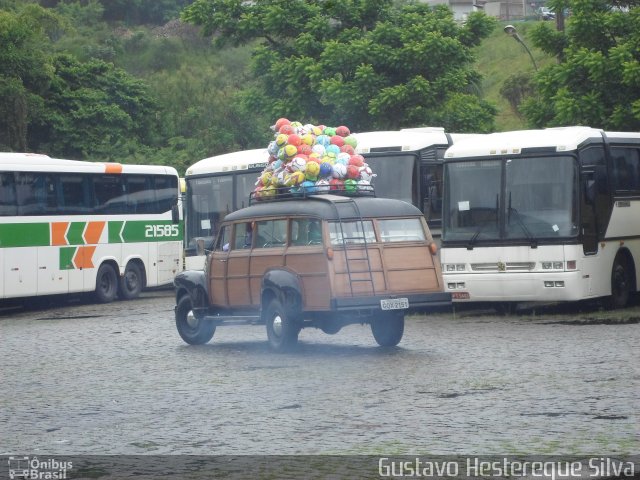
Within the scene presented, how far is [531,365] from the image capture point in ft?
51.4

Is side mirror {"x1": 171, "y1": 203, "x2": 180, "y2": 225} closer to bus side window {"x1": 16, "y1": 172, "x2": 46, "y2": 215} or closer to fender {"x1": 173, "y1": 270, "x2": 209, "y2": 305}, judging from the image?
bus side window {"x1": 16, "y1": 172, "x2": 46, "y2": 215}

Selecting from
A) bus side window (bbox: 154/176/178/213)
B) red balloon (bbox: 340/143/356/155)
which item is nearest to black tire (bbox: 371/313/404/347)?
red balloon (bbox: 340/143/356/155)

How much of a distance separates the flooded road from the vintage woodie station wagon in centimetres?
49

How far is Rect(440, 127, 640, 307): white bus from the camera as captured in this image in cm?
2323

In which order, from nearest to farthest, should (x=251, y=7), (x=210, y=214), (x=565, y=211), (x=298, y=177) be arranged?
1. (x=298, y=177)
2. (x=565, y=211)
3. (x=210, y=214)
4. (x=251, y=7)

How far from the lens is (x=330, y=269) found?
17.8 metres

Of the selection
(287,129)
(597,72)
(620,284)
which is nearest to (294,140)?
(287,129)

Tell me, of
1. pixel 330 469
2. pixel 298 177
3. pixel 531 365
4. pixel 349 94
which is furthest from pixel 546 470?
pixel 349 94

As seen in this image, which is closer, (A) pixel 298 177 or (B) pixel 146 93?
(A) pixel 298 177

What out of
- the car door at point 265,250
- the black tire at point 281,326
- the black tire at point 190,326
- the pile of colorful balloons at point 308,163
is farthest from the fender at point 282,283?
the pile of colorful balloons at point 308,163

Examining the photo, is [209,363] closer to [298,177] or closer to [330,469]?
[298,177]

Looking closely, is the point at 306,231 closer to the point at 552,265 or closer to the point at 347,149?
the point at 347,149

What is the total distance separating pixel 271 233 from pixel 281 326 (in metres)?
1.54

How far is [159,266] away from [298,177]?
15.8 m
